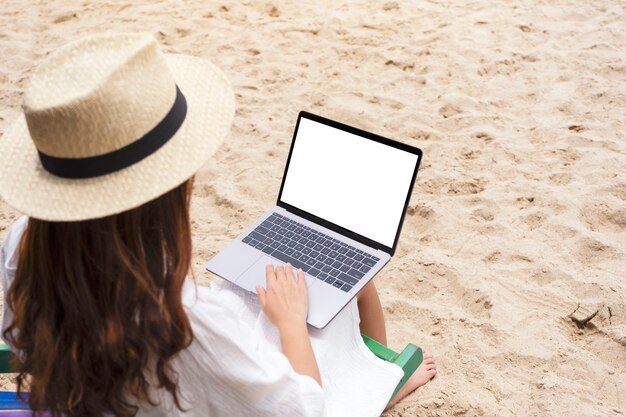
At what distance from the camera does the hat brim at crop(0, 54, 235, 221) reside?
3.92 ft

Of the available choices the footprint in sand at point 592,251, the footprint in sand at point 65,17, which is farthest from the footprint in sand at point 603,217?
the footprint in sand at point 65,17

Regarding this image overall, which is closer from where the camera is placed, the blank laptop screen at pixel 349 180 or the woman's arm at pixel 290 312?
the woman's arm at pixel 290 312

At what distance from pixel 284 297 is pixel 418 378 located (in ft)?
2.19

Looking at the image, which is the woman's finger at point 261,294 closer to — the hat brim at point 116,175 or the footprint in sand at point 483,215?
the hat brim at point 116,175

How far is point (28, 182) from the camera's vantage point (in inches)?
49.7

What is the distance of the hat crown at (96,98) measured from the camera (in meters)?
1.18

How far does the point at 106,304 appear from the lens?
1.23m

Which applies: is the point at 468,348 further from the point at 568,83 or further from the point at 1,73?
the point at 1,73

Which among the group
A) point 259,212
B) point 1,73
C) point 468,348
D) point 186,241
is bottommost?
point 1,73

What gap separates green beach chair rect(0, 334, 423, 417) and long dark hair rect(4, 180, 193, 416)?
0.42 m

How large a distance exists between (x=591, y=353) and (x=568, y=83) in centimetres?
178

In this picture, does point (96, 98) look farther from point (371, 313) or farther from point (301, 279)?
point (371, 313)

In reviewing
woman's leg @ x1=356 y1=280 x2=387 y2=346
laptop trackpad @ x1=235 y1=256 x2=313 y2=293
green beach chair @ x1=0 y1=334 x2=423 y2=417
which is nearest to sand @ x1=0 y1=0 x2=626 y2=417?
woman's leg @ x1=356 y1=280 x2=387 y2=346

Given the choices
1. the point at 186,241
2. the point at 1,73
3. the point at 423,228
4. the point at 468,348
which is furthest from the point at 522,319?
the point at 1,73
